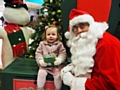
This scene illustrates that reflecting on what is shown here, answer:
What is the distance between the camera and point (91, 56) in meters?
1.44

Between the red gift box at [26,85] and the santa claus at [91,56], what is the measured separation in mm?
261

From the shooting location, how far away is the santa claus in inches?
53.4

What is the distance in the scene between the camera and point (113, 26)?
205cm

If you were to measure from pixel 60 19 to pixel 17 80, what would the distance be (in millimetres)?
889

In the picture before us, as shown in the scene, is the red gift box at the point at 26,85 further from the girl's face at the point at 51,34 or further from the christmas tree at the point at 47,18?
the christmas tree at the point at 47,18

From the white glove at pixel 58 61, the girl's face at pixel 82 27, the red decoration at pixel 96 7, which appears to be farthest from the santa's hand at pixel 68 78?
the red decoration at pixel 96 7

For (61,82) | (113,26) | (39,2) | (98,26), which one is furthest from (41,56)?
(39,2)

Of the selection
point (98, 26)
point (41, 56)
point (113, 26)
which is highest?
point (98, 26)

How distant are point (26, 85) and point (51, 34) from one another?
48 centimetres

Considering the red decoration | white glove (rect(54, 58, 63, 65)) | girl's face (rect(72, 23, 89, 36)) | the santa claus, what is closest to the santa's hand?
the santa claus

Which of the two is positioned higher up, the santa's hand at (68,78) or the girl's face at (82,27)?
the girl's face at (82,27)

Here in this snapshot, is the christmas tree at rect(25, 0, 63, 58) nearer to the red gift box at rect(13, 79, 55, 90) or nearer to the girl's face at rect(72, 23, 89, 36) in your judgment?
the red gift box at rect(13, 79, 55, 90)

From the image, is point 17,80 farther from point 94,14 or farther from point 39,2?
point 39,2

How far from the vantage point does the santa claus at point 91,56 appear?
136 cm
